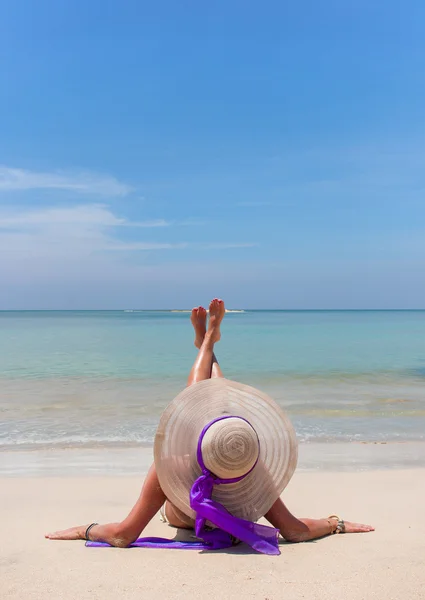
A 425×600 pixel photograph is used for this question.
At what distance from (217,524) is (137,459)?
2968 millimetres

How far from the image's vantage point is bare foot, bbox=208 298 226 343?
4402 millimetres

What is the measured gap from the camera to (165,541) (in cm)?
338

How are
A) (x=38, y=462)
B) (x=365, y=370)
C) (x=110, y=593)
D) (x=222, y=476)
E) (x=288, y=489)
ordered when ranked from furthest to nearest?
(x=365, y=370), (x=38, y=462), (x=288, y=489), (x=222, y=476), (x=110, y=593)

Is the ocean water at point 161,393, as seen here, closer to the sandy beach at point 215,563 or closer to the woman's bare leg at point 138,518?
the sandy beach at point 215,563

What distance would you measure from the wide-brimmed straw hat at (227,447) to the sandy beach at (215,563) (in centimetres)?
31

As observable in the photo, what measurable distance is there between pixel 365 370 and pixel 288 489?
1011 centimetres

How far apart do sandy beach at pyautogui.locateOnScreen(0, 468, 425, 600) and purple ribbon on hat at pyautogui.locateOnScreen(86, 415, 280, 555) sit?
0.08 metres

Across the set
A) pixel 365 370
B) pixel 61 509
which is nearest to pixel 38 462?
pixel 61 509

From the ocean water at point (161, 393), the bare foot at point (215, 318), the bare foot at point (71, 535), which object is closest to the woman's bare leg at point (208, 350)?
the bare foot at point (215, 318)

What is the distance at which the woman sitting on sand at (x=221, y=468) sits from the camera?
9.88ft

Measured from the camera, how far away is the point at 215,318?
4.66 meters

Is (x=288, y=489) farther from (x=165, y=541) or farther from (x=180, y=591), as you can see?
(x=180, y=591)

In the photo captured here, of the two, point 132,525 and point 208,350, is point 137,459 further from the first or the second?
point 132,525

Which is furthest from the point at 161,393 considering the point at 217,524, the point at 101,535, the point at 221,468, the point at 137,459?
the point at 221,468
